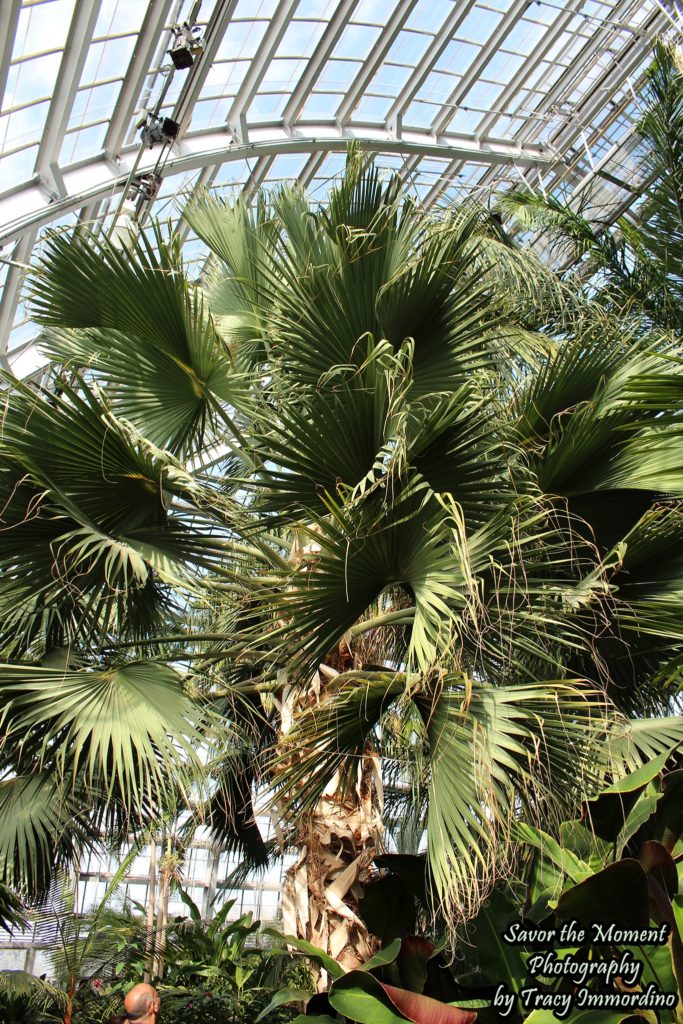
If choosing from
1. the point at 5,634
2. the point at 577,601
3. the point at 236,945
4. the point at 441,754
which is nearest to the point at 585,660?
the point at 577,601

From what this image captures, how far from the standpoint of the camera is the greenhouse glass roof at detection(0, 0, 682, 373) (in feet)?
30.3

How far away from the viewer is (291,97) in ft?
41.6

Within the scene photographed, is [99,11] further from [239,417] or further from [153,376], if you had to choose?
[153,376]

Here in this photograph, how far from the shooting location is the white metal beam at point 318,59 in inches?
461

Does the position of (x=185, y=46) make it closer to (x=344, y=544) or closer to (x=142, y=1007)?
(x=344, y=544)

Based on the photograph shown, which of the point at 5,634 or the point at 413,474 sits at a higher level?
the point at 413,474

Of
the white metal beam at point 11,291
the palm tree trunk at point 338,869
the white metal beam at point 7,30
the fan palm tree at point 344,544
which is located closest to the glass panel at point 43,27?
the white metal beam at point 7,30

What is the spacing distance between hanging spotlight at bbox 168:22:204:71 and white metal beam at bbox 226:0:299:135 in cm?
313

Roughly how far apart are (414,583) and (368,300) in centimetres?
114

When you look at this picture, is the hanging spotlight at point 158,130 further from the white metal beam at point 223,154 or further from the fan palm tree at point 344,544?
the fan palm tree at point 344,544

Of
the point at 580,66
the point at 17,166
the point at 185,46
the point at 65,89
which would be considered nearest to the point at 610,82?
the point at 580,66

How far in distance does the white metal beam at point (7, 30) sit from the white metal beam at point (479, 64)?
848 cm

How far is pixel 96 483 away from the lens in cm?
340

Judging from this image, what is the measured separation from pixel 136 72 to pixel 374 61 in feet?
14.4
